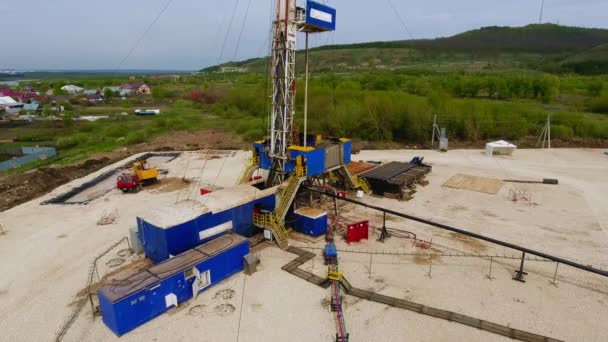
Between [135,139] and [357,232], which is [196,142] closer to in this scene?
[135,139]

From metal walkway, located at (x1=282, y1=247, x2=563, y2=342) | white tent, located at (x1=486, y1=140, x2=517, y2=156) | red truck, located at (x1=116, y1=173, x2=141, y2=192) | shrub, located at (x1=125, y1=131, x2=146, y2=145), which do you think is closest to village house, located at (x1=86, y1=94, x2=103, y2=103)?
shrub, located at (x1=125, y1=131, x2=146, y2=145)

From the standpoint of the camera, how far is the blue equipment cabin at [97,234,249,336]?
1020cm

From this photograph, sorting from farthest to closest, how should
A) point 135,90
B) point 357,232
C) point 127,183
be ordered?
point 135,90 → point 127,183 → point 357,232

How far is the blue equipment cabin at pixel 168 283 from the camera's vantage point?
10.2m

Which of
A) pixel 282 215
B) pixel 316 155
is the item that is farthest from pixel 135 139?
pixel 282 215

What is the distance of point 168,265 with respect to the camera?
11852 millimetres

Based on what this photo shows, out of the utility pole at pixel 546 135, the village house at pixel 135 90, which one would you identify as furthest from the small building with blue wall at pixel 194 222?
the village house at pixel 135 90

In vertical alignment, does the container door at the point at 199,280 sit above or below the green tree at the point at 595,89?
below

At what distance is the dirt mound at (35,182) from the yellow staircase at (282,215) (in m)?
15.5

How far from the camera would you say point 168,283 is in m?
11.1

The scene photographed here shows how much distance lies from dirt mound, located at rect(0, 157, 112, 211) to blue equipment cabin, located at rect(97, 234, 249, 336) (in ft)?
48.6

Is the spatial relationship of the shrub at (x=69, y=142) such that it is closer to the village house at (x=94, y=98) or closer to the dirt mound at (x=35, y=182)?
the dirt mound at (x=35, y=182)

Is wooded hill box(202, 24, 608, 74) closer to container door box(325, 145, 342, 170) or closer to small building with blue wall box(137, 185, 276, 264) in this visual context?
container door box(325, 145, 342, 170)

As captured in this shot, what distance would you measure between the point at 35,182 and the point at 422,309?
25.6 metres
